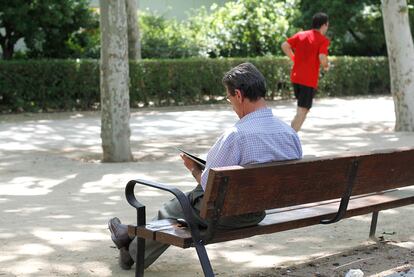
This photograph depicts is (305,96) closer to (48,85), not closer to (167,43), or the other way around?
(48,85)

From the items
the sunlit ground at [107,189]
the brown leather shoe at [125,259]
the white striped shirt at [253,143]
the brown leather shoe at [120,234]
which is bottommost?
the sunlit ground at [107,189]

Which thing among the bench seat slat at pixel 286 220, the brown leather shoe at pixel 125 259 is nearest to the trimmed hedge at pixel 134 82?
the brown leather shoe at pixel 125 259

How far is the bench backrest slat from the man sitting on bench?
134mm

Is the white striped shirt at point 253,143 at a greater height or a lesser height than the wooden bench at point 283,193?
greater

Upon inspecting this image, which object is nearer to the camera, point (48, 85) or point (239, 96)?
point (239, 96)

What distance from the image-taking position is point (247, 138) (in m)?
4.65

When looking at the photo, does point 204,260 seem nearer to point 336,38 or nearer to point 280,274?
point 280,274

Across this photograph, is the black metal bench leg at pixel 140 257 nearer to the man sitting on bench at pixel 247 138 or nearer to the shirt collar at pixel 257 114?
the man sitting on bench at pixel 247 138

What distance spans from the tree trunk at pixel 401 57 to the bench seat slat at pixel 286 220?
7.75 meters

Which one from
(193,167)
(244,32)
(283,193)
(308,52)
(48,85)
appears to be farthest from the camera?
(244,32)

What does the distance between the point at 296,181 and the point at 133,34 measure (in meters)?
17.1

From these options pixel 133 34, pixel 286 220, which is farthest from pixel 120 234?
pixel 133 34

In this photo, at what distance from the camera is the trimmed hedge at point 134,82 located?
1812cm

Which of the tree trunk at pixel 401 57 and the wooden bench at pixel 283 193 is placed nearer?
the wooden bench at pixel 283 193
